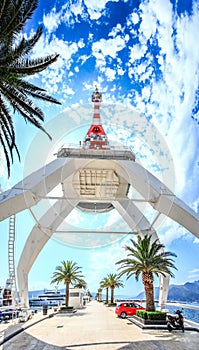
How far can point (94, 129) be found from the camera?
2931 centimetres

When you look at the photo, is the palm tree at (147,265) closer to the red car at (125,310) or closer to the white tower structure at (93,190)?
the white tower structure at (93,190)

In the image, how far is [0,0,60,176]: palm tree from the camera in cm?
924

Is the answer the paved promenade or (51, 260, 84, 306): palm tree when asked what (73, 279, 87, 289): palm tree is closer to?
(51, 260, 84, 306): palm tree

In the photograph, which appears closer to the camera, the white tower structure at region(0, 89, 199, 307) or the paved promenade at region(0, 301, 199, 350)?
the paved promenade at region(0, 301, 199, 350)

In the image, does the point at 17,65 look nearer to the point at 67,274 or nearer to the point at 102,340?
the point at 102,340

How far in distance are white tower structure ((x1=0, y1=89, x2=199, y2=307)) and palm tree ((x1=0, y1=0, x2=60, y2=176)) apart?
12.8 ft

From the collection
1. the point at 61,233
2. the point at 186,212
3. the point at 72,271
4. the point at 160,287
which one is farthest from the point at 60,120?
the point at 72,271

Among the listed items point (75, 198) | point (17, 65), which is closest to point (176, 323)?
point (75, 198)

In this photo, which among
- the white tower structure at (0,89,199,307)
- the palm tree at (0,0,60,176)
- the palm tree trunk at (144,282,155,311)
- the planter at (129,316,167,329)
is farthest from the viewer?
the palm tree trunk at (144,282,155,311)

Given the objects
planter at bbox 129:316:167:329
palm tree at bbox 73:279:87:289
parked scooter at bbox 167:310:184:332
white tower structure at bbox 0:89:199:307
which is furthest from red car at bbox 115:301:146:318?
palm tree at bbox 73:279:87:289

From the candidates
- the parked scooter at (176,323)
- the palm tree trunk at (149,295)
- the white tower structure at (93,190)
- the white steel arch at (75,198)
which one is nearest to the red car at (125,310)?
the white tower structure at (93,190)

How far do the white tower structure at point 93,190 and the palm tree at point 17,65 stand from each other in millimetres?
3899

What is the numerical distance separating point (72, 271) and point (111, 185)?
13182 mm

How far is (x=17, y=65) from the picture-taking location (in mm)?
10273
